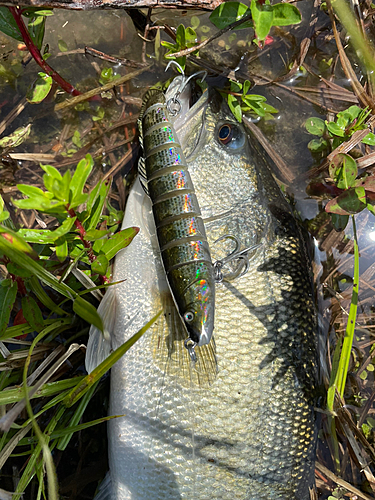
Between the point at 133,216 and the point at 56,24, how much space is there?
1821 millimetres

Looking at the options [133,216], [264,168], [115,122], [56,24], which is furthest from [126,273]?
[56,24]

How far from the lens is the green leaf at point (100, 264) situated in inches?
85.5

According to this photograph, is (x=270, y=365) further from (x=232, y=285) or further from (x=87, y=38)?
(x=87, y=38)

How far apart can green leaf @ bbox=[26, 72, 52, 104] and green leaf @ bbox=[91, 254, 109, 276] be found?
136 cm

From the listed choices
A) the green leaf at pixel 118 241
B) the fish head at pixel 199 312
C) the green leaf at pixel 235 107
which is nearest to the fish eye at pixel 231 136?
the green leaf at pixel 235 107

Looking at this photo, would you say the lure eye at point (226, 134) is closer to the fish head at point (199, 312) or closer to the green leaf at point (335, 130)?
the green leaf at point (335, 130)

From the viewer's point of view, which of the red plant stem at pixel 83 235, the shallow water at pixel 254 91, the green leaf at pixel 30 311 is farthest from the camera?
the shallow water at pixel 254 91

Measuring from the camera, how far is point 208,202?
240 centimetres

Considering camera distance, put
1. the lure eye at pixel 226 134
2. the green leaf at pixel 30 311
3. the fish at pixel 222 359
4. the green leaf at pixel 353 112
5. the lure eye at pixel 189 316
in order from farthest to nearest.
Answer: the green leaf at pixel 353 112
the lure eye at pixel 226 134
the green leaf at pixel 30 311
the fish at pixel 222 359
the lure eye at pixel 189 316

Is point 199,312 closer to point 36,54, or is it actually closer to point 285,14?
point 285,14

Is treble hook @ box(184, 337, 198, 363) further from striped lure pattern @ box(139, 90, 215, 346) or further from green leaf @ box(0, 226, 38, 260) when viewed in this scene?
green leaf @ box(0, 226, 38, 260)

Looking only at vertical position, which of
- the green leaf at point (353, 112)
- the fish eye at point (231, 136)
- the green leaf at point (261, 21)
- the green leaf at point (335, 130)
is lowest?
the fish eye at point (231, 136)

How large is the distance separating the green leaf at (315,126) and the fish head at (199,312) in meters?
1.80

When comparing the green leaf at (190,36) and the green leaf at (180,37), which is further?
the green leaf at (190,36)
